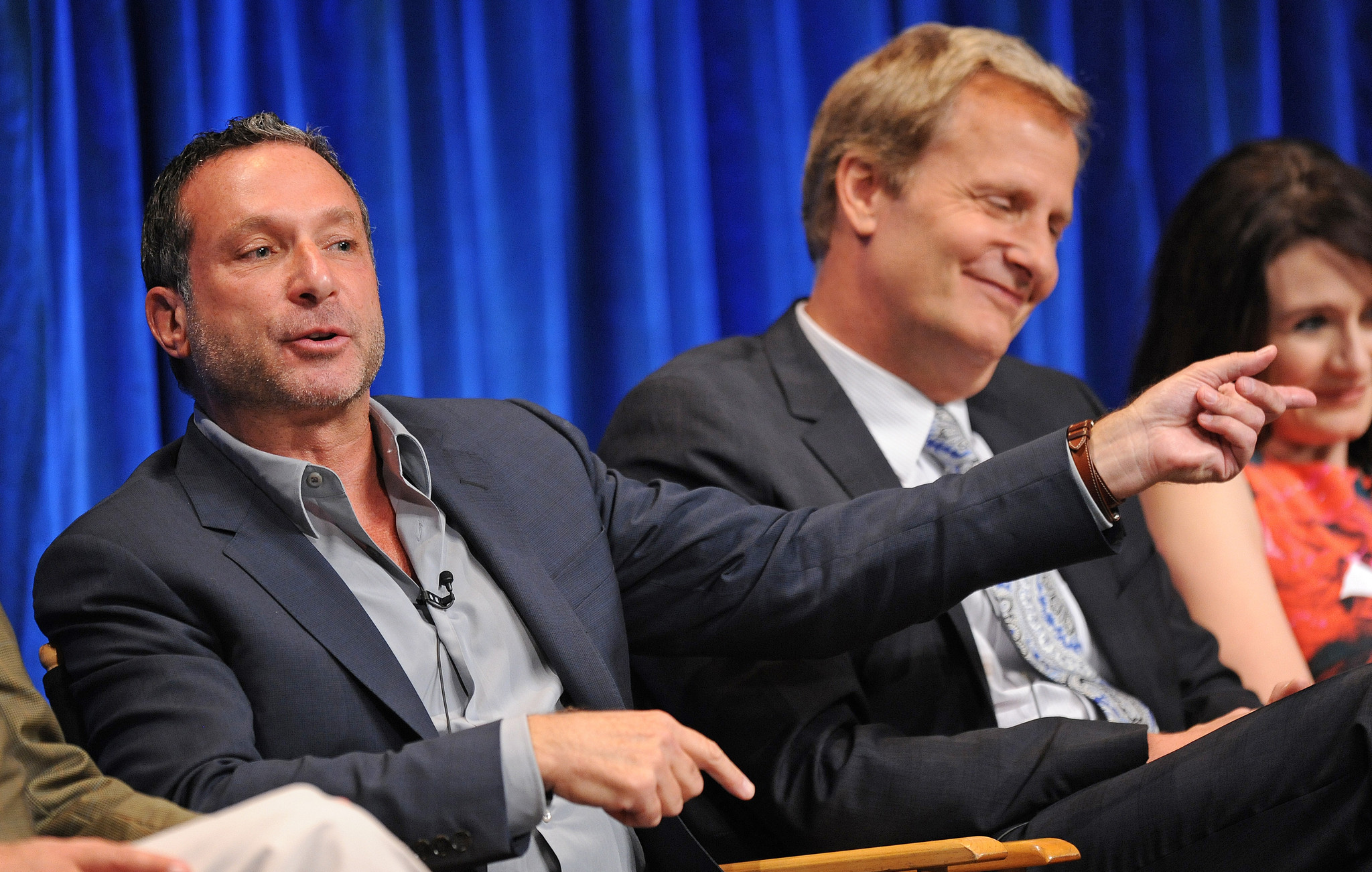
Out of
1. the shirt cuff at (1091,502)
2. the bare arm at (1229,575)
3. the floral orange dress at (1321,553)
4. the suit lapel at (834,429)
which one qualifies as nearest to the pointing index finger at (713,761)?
the shirt cuff at (1091,502)

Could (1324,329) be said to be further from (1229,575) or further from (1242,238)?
(1229,575)

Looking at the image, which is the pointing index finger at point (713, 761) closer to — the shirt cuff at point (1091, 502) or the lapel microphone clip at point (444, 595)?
the lapel microphone clip at point (444, 595)

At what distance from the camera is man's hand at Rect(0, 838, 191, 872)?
39.1 inches

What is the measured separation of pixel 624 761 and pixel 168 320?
36.1 inches

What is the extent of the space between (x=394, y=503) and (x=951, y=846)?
82 centimetres

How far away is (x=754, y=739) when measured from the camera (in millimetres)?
1846

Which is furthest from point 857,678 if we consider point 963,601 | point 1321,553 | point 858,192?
point 1321,553

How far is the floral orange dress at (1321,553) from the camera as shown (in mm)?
2447

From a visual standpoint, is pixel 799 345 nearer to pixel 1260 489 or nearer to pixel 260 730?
pixel 1260 489

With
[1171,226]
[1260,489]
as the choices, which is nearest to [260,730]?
[1260,489]

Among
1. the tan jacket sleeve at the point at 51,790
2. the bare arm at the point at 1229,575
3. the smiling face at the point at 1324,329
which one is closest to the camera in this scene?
the tan jacket sleeve at the point at 51,790

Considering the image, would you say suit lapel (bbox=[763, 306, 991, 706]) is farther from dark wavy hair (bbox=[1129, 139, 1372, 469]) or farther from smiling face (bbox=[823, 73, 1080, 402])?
dark wavy hair (bbox=[1129, 139, 1372, 469])

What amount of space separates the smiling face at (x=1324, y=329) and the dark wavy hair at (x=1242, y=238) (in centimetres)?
2

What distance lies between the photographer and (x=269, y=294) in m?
1.65
